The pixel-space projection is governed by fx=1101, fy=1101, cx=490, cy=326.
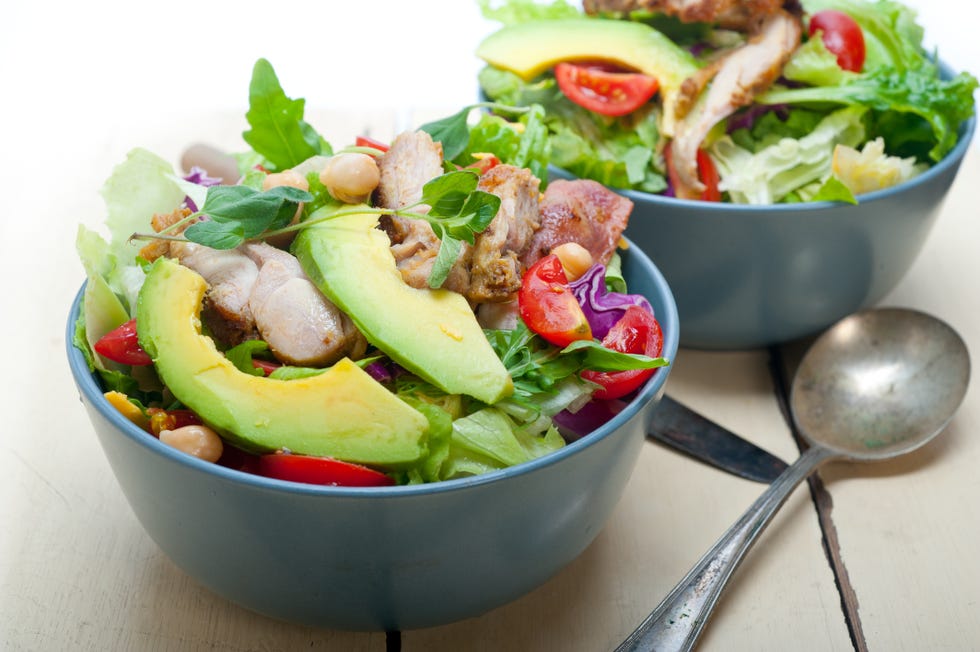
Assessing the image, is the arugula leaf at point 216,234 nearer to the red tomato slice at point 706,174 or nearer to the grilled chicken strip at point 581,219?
the grilled chicken strip at point 581,219

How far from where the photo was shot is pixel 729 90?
9.74ft

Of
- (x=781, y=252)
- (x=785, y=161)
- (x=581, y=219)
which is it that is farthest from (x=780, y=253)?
(x=581, y=219)

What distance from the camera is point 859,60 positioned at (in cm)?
315

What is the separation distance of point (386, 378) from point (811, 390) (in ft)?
4.51

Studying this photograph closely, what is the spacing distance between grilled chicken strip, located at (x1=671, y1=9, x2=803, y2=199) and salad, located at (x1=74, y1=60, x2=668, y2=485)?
2.46ft

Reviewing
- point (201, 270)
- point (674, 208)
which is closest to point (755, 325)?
point (674, 208)

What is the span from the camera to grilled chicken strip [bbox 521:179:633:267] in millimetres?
2275

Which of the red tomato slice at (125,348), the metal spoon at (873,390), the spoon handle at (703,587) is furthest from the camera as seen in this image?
the metal spoon at (873,390)

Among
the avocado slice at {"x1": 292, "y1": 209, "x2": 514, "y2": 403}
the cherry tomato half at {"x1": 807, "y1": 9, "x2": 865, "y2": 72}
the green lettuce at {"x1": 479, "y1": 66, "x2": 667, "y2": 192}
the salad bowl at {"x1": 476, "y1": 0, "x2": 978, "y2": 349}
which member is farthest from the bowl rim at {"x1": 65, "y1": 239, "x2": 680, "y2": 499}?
the cherry tomato half at {"x1": 807, "y1": 9, "x2": 865, "y2": 72}

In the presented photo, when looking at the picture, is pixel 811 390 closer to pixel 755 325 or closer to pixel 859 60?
pixel 755 325

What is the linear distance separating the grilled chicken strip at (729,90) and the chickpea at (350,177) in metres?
1.10

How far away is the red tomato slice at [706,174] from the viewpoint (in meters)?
2.96

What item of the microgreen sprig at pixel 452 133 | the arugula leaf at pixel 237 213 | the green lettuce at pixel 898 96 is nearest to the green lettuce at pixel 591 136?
the green lettuce at pixel 898 96

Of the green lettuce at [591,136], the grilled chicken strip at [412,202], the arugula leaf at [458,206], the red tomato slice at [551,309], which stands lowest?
the green lettuce at [591,136]
